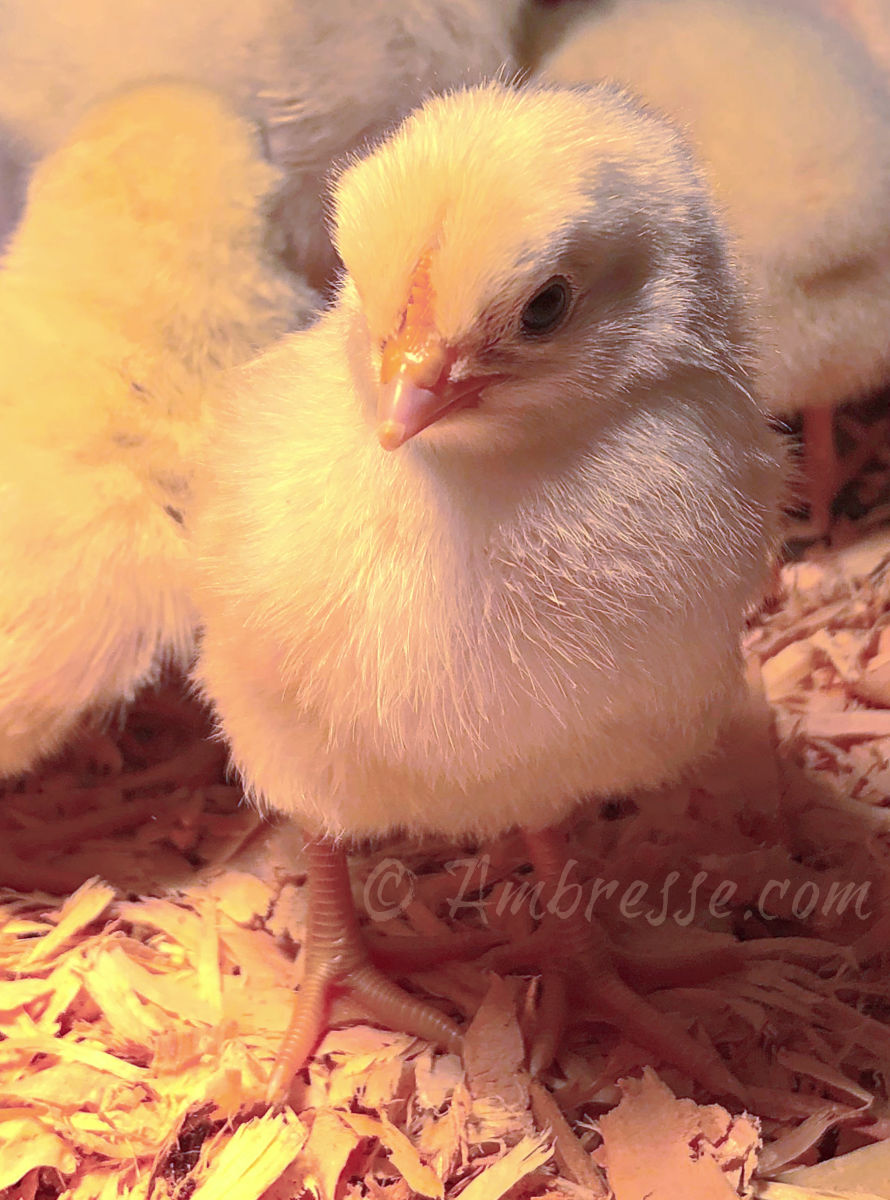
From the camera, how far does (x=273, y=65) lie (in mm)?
1424

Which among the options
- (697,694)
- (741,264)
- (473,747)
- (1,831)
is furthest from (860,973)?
(1,831)

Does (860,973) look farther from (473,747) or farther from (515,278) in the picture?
(515,278)

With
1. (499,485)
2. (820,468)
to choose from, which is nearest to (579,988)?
(499,485)

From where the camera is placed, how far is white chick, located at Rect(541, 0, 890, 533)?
1482mm

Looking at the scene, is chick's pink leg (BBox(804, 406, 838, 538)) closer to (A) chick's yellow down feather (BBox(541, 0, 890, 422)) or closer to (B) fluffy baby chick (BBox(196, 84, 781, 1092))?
(A) chick's yellow down feather (BBox(541, 0, 890, 422))

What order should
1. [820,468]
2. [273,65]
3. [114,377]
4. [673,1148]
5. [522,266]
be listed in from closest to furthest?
[522,266]
[673,1148]
[114,377]
[273,65]
[820,468]

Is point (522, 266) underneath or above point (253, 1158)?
above

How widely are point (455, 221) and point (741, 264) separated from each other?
1.26ft

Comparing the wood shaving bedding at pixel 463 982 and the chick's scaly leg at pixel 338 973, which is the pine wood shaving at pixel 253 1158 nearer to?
the wood shaving bedding at pixel 463 982

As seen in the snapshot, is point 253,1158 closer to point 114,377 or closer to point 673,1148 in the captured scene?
point 673,1148

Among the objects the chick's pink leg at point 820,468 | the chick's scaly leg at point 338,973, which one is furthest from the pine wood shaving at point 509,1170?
the chick's pink leg at point 820,468

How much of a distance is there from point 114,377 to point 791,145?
93cm

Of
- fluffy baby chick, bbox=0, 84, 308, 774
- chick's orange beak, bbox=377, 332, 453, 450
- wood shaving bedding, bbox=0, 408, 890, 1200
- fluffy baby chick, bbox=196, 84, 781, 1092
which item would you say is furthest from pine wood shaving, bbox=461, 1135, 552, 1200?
chick's orange beak, bbox=377, 332, 453, 450

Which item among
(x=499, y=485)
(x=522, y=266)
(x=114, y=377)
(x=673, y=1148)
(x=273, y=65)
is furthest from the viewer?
(x=273, y=65)
